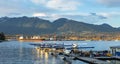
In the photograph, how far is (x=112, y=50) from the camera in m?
87.4

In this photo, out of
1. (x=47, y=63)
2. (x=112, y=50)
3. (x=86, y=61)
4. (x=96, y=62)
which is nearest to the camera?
(x=96, y=62)

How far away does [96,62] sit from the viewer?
68.7m

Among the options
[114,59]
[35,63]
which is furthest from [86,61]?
[35,63]

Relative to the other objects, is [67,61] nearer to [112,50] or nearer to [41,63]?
[41,63]

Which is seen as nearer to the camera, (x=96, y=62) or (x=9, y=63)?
(x=96, y=62)

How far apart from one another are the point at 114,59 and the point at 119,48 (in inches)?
147

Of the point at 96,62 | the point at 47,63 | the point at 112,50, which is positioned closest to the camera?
the point at 96,62

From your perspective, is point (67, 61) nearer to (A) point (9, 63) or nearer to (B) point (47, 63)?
(B) point (47, 63)

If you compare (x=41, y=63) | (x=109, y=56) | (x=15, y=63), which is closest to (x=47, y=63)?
(x=41, y=63)

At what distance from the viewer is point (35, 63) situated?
82.2 m

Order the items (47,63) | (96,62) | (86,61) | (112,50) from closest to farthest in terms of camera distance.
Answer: (96,62)
(86,61)
(47,63)
(112,50)

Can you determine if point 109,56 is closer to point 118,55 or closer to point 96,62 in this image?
point 118,55

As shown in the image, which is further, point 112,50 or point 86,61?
point 112,50

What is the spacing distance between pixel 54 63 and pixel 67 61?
3.29m
